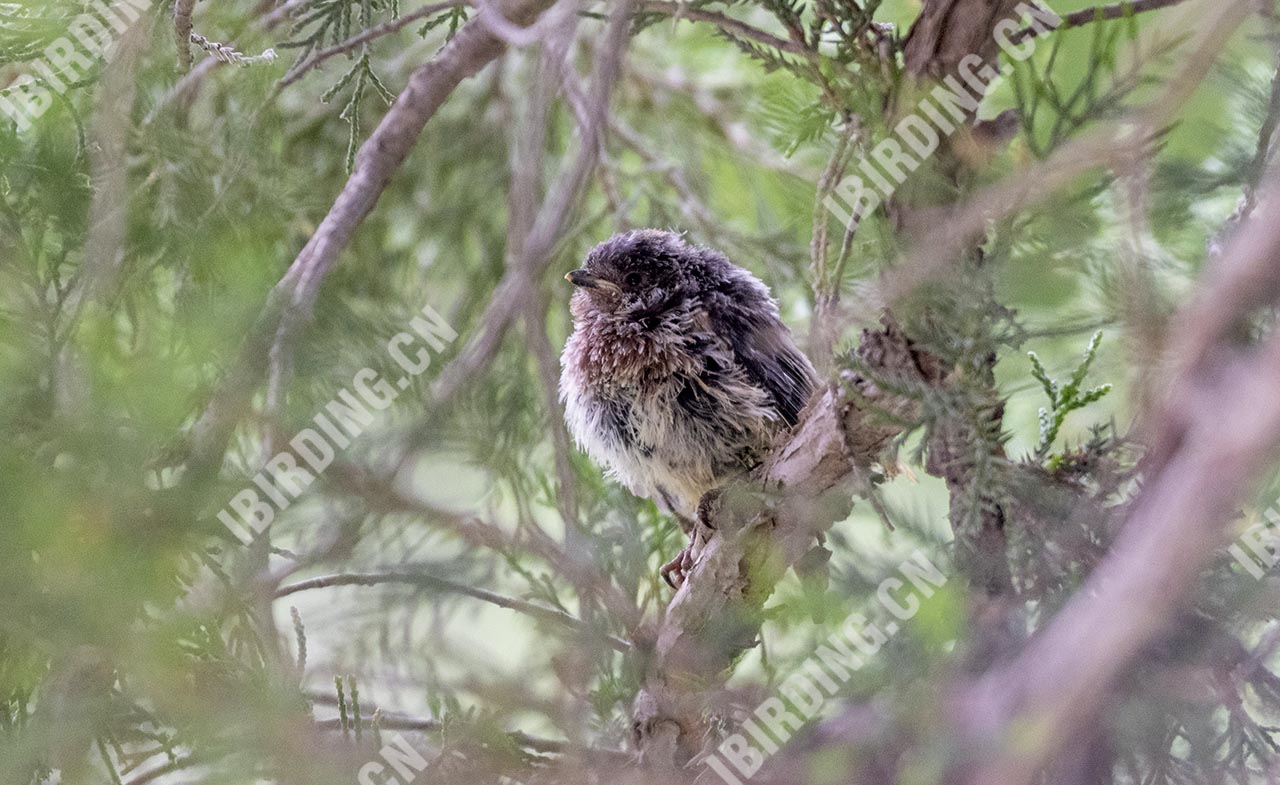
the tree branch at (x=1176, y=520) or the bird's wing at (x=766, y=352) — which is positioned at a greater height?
the tree branch at (x=1176, y=520)

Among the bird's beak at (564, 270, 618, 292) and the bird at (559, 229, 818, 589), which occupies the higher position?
the bird's beak at (564, 270, 618, 292)

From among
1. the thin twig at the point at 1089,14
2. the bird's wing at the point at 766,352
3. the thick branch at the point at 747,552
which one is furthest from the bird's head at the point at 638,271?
the thin twig at the point at 1089,14

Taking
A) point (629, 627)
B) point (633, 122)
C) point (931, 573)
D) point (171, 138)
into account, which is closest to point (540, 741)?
point (629, 627)

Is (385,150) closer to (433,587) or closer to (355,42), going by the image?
(355,42)

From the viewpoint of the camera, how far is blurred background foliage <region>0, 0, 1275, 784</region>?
6.34 feet

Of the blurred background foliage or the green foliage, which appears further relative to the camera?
the green foliage

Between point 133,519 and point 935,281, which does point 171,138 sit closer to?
point 133,519

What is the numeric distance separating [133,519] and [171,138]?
1.57 metres

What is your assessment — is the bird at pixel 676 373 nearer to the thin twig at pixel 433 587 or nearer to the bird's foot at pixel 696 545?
the bird's foot at pixel 696 545

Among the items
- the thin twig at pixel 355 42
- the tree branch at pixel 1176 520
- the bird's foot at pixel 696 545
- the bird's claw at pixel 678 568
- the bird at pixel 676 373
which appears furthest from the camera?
the bird at pixel 676 373

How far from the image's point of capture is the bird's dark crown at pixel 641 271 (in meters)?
3.96

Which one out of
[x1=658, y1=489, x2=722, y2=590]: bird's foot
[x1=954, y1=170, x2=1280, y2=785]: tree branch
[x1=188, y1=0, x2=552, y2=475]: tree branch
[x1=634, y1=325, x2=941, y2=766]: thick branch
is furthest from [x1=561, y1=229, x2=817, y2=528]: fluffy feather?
[x1=954, y1=170, x2=1280, y2=785]: tree branch

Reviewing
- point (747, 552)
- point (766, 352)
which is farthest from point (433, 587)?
point (766, 352)

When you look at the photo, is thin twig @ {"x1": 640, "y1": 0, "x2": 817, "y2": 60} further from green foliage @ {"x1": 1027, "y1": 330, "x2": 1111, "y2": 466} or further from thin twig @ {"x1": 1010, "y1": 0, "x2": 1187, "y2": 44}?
green foliage @ {"x1": 1027, "y1": 330, "x2": 1111, "y2": 466}
